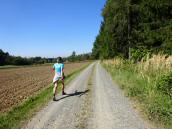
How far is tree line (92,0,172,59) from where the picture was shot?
23.1 m

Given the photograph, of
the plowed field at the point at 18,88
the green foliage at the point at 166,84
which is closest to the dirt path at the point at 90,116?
the green foliage at the point at 166,84

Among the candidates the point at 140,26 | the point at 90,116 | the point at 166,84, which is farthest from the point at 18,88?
the point at 140,26

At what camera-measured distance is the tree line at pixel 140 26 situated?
23109 millimetres

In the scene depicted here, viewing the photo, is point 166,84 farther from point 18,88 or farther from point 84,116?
point 18,88

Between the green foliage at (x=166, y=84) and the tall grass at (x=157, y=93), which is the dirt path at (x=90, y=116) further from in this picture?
the green foliage at (x=166, y=84)

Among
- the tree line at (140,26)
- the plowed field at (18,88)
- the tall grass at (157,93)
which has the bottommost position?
the plowed field at (18,88)

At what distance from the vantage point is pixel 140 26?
88.0ft

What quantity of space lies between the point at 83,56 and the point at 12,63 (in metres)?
78.0

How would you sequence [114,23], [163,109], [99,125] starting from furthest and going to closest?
1. [114,23]
2. [163,109]
3. [99,125]

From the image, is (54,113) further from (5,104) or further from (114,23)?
(114,23)

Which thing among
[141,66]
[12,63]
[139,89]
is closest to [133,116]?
[139,89]

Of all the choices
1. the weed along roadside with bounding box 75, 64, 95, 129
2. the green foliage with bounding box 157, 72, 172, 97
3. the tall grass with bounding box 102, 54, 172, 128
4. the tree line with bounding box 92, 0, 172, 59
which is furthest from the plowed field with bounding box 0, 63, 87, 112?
the tree line with bounding box 92, 0, 172, 59

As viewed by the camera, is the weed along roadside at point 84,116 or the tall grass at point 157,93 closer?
the weed along roadside at point 84,116

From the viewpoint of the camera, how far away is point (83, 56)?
19275 centimetres
